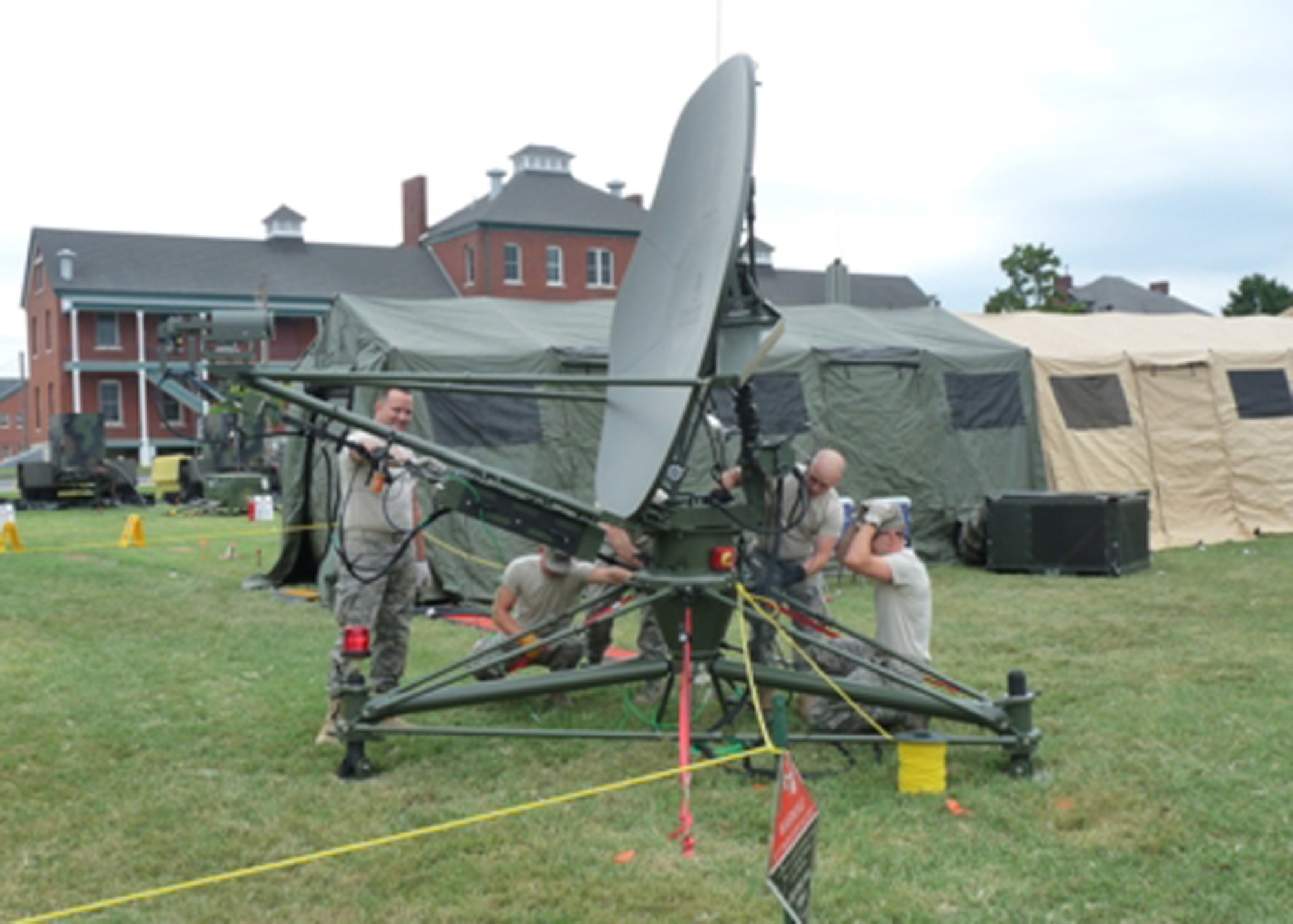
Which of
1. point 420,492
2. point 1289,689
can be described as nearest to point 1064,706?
point 1289,689

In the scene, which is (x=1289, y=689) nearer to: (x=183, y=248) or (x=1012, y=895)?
(x=1012, y=895)

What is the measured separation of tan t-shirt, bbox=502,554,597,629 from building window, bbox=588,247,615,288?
158 feet

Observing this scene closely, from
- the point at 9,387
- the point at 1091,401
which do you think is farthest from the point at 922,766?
the point at 9,387

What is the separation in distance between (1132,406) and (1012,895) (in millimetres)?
13021

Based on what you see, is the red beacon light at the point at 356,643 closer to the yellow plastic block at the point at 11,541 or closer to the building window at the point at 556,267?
the yellow plastic block at the point at 11,541

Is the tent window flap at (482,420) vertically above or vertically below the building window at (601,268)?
below

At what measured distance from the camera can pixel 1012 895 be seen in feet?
14.7

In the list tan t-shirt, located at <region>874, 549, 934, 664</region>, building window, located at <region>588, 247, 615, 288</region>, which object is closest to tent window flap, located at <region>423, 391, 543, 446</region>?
tan t-shirt, located at <region>874, 549, 934, 664</region>

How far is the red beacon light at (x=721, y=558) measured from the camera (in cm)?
580

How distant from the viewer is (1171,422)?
1661cm

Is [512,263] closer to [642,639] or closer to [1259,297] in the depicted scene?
[1259,297]

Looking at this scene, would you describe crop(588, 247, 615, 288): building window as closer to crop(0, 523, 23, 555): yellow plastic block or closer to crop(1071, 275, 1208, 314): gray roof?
crop(1071, 275, 1208, 314): gray roof

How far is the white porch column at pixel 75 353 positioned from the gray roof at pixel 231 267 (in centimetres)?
67

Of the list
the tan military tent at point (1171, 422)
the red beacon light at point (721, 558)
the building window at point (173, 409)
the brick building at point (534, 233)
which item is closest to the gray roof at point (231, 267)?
the brick building at point (534, 233)
